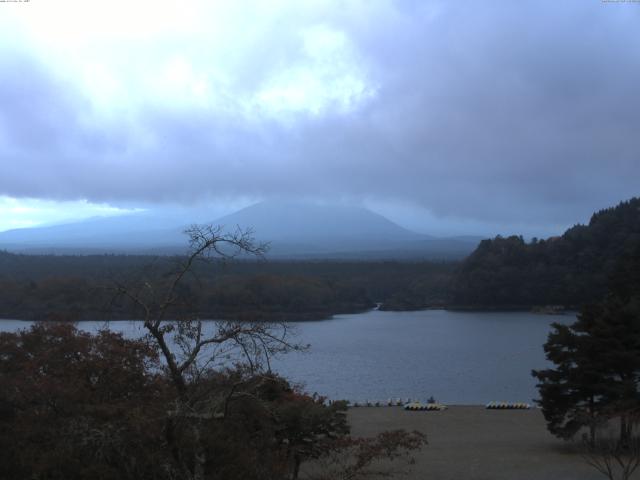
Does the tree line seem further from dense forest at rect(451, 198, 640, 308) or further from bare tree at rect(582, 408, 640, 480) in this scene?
dense forest at rect(451, 198, 640, 308)

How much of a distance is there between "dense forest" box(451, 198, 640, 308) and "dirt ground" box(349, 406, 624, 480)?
107 ft

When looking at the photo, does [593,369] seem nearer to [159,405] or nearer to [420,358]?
[159,405]

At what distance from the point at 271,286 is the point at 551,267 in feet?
66.5

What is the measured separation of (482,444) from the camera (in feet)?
38.7

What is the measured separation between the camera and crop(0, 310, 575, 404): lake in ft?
66.8

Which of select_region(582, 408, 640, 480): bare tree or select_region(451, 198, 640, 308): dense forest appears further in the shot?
select_region(451, 198, 640, 308): dense forest

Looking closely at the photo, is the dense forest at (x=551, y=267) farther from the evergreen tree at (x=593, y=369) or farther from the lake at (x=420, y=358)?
the evergreen tree at (x=593, y=369)

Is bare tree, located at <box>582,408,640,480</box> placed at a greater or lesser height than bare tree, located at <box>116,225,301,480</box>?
lesser

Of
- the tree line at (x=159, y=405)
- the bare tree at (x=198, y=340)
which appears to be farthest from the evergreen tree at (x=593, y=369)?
the bare tree at (x=198, y=340)

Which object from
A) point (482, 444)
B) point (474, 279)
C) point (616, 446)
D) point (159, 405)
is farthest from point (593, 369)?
point (474, 279)

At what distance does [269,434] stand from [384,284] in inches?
2115

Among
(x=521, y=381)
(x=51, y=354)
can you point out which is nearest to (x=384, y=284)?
(x=521, y=381)

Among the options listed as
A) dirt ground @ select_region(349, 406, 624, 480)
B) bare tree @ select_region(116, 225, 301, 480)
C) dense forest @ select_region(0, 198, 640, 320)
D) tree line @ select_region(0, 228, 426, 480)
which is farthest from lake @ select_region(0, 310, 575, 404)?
bare tree @ select_region(116, 225, 301, 480)

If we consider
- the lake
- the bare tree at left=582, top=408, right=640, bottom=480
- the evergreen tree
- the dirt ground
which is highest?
the evergreen tree
